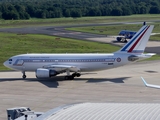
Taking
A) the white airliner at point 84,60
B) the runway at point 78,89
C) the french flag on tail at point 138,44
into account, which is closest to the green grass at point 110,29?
the runway at point 78,89

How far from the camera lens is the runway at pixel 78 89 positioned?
4441 centimetres

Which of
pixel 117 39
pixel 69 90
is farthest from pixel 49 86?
pixel 117 39

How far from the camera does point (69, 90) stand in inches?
1988

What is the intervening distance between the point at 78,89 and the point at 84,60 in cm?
673

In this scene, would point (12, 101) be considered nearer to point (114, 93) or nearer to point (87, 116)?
point (114, 93)

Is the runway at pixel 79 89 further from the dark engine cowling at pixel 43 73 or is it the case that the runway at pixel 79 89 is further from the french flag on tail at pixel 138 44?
the french flag on tail at pixel 138 44

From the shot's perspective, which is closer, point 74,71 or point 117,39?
point 74,71

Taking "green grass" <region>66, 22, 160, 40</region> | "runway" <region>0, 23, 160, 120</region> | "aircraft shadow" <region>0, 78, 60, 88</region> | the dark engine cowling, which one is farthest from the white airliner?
"green grass" <region>66, 22, 160, 40</region>

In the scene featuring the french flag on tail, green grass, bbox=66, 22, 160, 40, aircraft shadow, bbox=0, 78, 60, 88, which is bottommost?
green grass, bbox=66, 22, 160, 40

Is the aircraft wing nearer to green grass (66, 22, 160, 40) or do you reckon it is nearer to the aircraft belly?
the aircraft belly

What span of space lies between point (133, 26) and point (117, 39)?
129ft

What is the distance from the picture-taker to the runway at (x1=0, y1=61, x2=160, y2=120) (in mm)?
44406

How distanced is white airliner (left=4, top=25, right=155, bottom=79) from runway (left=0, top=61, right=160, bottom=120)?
58.0 inches

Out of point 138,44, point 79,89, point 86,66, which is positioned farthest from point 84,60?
point 138,44
